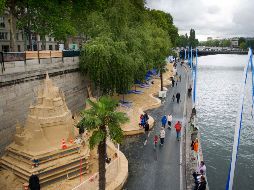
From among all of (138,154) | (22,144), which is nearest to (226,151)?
(138,154)

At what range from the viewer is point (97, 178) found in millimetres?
15031

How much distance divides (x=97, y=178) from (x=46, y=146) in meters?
3.29

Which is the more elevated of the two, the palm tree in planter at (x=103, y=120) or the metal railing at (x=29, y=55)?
the metal railing at (x=29, y=55)

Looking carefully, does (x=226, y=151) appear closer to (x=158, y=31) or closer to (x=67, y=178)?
(x=67, y=178)

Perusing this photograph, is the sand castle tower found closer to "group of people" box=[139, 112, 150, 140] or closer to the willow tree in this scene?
"group of people" box=[139, 112, 150, 140]

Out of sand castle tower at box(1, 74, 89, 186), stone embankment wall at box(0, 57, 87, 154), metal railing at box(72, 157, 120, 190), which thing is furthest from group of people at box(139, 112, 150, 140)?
sand castle tower at box(1, 74, 89, 186)

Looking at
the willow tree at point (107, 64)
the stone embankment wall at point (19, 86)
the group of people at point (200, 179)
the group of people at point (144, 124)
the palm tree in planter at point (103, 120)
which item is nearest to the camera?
the palm tree in planter at point (103, 120)

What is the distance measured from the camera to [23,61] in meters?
19.0

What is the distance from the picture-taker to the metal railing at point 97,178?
1412cm

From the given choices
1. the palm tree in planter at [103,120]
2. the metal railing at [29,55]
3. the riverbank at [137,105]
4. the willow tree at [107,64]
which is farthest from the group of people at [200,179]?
the willow tree at [107,64]

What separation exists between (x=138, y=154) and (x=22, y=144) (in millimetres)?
7345

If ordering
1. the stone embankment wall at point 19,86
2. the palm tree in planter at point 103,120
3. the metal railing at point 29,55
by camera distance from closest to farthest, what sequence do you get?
1. the palm tree in planter at point 103,120
2. the metal railing at point 29,55
3. the stone embankment wall at point 19,86

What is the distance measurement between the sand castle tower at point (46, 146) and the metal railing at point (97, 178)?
1584 millimetres

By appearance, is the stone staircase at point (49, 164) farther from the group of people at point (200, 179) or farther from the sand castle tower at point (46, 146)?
the group of people at point (200, 179)
